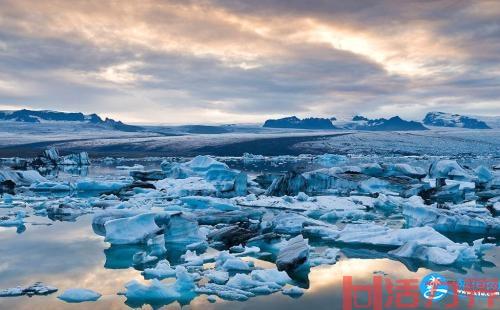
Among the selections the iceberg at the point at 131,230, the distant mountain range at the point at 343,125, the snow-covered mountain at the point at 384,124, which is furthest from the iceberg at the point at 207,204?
the snow-covered mountain at the point at 384,124

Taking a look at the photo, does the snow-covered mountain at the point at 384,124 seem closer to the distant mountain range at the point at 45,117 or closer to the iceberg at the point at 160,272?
the distant mountain range at the point at 45,117

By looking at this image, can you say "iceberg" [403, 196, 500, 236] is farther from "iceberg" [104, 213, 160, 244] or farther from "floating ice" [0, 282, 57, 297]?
"floating ice" [0, 282, 57, 297]

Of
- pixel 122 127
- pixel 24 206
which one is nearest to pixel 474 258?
pixel 24 206

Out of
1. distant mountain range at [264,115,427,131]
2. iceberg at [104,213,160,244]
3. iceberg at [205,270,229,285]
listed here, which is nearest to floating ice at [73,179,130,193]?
iceberg at [104,213,160,244]

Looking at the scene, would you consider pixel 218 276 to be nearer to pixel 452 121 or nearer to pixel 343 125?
pixel 343 125

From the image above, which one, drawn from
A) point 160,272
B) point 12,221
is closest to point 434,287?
point 160,272

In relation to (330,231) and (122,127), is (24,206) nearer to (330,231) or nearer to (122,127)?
(330,231)
